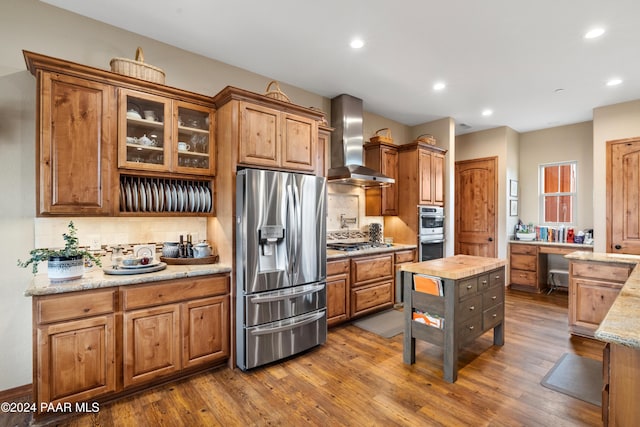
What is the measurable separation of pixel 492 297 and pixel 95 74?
403cm

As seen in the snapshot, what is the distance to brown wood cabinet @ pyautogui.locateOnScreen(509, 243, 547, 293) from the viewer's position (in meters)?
5.46

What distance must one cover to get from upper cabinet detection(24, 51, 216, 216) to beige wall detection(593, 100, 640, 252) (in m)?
5.55

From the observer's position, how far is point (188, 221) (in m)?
3.11

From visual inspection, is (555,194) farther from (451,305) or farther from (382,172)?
(451,305)

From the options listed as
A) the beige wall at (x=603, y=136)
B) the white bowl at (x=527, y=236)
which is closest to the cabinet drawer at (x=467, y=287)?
the beige wall at (x=603, y=136)

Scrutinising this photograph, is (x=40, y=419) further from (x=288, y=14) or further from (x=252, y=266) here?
(x=288, y=14)

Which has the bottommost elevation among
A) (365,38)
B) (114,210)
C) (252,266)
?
(252,266)

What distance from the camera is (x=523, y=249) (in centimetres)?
562

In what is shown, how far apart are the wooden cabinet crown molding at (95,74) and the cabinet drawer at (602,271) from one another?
14.3 ft

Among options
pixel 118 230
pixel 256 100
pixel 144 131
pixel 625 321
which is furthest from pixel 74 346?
pixel 625 321

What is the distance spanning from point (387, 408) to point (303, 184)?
1986 millimetres

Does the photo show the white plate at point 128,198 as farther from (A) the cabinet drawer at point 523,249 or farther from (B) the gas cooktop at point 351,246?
(A) the cabinet drawer at point 523,249

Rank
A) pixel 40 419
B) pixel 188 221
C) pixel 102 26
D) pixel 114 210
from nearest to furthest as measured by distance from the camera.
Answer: pixel 40 419, pixel 114 210, pixel 102 26, pixel 188 221

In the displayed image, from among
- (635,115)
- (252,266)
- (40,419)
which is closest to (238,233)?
(252,266)
